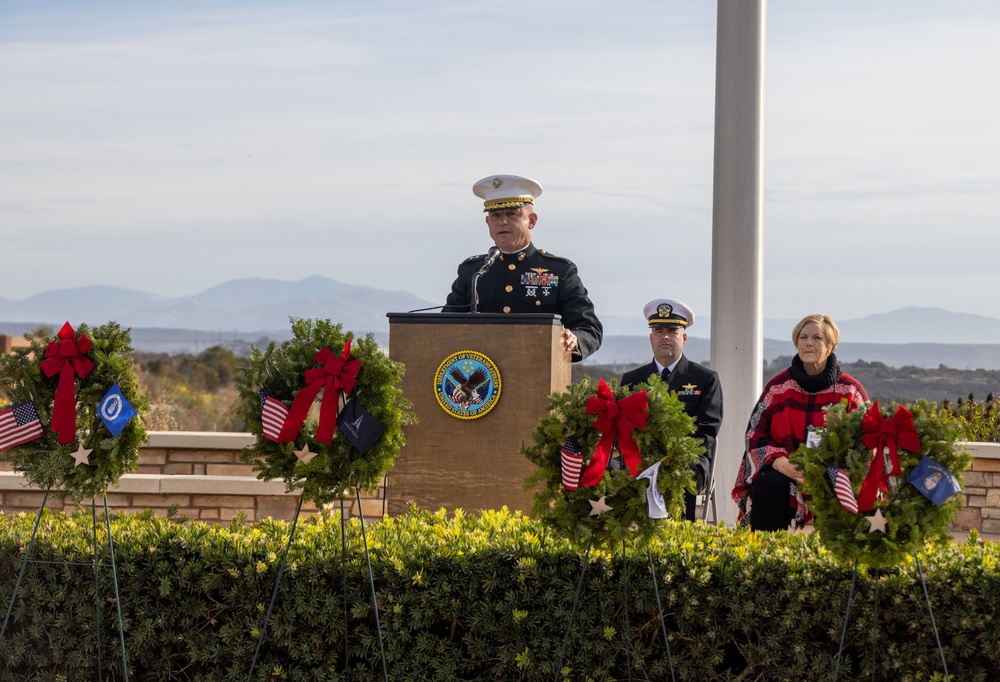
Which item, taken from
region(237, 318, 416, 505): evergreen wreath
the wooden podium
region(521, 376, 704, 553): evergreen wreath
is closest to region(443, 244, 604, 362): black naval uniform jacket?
the wooden podium

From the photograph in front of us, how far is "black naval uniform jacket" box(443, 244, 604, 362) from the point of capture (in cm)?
609

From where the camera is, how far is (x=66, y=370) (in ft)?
15.0

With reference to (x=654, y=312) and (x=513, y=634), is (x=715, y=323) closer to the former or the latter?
(x=654, y=312)

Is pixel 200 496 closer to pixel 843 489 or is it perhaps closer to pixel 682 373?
pixel 682 373

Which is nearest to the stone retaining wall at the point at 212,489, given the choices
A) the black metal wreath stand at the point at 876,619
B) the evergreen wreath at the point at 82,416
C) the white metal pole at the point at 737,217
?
the white metal pole at the point at 737,217

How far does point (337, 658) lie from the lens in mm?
4512

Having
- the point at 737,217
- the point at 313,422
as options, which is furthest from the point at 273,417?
the point at 737,217

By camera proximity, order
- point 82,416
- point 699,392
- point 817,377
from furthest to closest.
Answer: point 699,392, point 817,377, point 82,416

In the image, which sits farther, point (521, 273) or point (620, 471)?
point (521, 273)

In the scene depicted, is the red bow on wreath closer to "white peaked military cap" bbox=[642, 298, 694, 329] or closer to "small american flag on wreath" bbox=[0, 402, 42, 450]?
"small american flag on wreath" bbox=[0, 402, 42, 450]

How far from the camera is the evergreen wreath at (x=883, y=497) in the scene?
409 centimetres

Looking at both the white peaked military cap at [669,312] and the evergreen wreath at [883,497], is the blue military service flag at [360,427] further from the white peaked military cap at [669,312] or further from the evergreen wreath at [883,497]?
the white peaked military cap at [669,312]

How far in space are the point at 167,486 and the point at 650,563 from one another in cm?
428

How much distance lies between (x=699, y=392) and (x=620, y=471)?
2463mm
